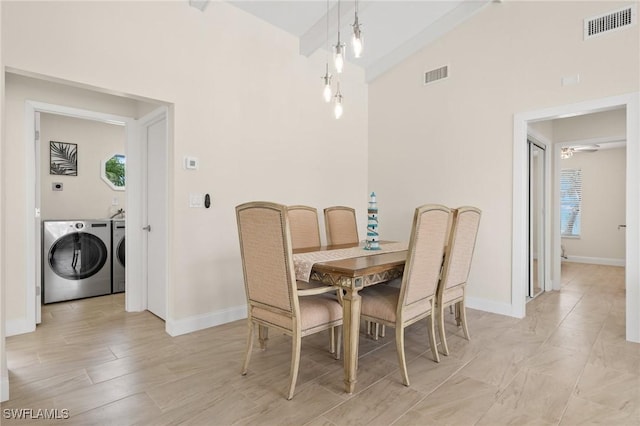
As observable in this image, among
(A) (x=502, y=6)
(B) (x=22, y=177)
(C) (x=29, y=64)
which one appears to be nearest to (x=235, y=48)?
(C) (x=29, y=64)

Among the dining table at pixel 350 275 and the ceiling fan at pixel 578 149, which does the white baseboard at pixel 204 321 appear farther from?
the ceiling fan at pixel 578 149

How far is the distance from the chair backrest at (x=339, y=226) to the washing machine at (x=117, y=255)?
8.90ft

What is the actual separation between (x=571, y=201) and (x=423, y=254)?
22.6 ft

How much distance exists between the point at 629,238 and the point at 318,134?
312cm

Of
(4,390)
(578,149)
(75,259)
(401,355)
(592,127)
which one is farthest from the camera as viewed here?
(578,149)

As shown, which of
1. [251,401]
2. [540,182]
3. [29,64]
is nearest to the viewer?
[251,401]

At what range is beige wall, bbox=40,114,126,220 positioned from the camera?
439 cm

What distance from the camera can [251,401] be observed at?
1.93m

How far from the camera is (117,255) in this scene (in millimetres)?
4348

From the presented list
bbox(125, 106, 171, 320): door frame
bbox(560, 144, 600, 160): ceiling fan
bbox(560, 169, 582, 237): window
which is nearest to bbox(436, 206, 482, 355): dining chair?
bbox(125, 106, 171, 320): door frame

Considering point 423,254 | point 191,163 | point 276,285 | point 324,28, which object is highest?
point 324,28

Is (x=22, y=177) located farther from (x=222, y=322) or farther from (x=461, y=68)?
(x=461, y=68)

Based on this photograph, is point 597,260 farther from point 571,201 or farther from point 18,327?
point 18,327

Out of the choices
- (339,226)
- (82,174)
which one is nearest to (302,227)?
(339,226)
